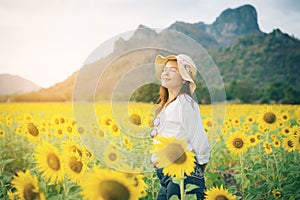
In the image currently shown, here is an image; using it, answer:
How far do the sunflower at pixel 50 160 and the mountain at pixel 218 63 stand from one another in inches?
12.0

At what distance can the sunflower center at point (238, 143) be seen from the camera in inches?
77.2

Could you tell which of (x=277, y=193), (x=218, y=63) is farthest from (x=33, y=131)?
(x=218, y=63)

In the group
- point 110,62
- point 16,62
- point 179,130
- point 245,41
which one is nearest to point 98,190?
point 179,130

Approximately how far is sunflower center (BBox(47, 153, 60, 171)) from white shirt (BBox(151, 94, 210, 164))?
31 cm

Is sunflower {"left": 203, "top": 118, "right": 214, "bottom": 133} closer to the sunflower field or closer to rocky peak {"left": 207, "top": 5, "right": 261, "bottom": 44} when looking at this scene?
the sunflower field

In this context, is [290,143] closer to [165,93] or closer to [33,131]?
[165,93]

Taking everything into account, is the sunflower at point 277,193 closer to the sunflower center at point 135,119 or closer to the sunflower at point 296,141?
the sunflower at point 296,141

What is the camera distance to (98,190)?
91cm

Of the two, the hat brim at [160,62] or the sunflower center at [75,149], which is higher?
the hat brim at [160,62]

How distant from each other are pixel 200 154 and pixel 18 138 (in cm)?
178

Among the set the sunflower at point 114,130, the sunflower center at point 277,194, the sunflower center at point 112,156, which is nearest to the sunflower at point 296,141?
the sunflower center at point 277,194

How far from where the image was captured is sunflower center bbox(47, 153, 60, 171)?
122cm

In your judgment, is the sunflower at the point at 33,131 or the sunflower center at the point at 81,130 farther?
the sunflower at the point at 33,131

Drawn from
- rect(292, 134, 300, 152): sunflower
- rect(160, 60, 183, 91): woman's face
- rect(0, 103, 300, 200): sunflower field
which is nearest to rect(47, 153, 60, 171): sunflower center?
rect(0, 103, 300, 200): sunflower field
